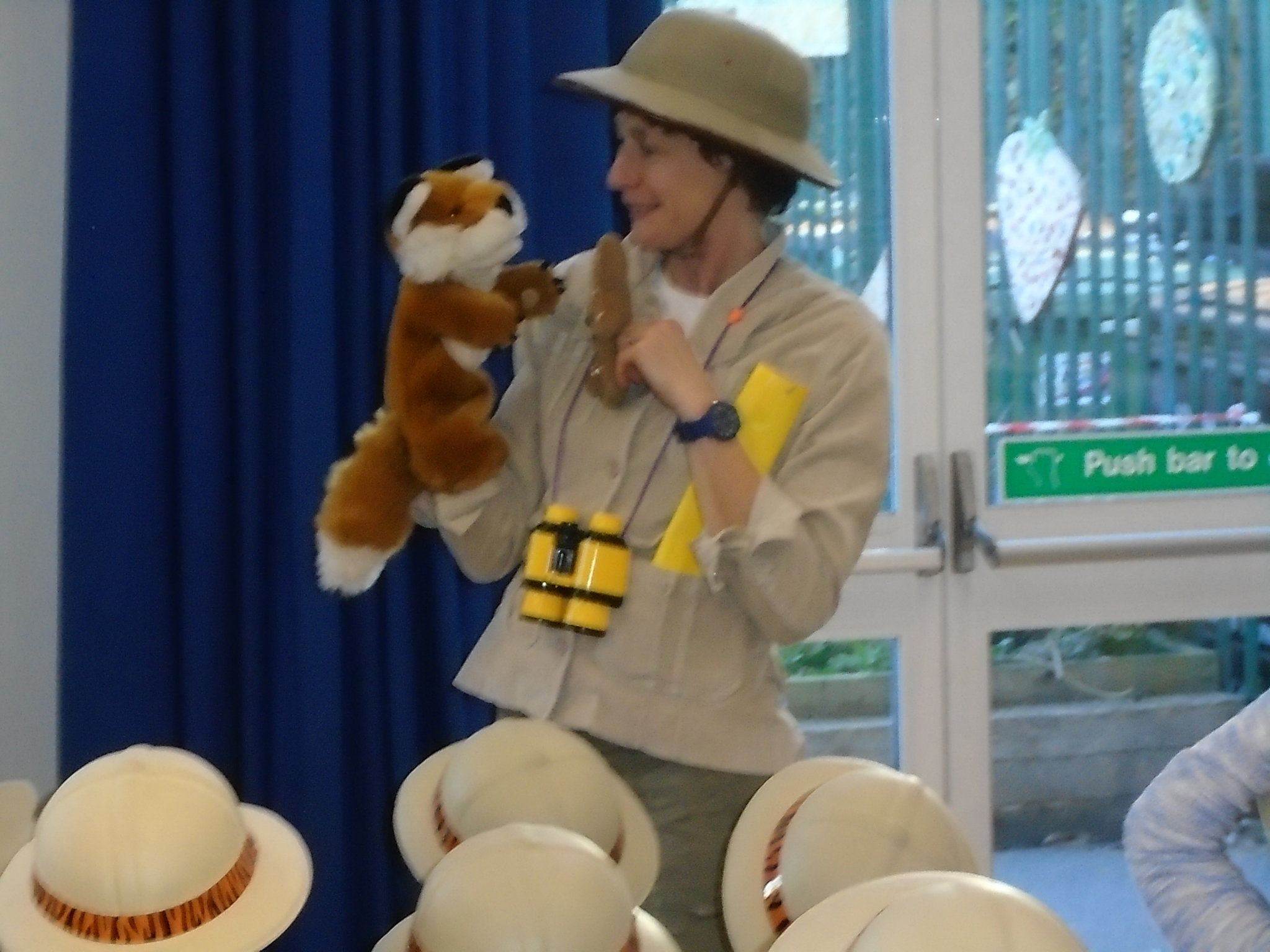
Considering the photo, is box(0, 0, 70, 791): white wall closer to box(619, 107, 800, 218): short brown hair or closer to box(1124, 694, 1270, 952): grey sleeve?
box(619, 107, 800, 218): short brown hair

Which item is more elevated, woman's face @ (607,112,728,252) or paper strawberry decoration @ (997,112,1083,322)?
paper strawberry decoration @ (997,112,1083,322)

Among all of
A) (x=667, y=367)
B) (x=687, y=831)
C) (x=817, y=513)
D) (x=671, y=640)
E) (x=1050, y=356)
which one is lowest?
(x=687, y=831)

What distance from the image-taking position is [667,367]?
1.20m

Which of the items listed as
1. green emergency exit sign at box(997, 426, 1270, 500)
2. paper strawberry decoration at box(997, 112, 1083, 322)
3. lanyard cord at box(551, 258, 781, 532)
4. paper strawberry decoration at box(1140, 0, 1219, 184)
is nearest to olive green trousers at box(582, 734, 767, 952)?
lanyard cord at box(551, 258, 781, 532)

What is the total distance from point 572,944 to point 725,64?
0.83m

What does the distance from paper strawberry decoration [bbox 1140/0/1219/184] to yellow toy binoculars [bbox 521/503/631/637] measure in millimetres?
1350

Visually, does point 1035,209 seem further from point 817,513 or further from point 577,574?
point 577,574

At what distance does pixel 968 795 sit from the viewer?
6.84 feet

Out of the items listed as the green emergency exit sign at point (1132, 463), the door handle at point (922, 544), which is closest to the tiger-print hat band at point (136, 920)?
the door handle at point (922, 544)

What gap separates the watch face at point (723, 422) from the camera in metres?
1.18

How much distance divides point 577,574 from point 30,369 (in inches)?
35.3

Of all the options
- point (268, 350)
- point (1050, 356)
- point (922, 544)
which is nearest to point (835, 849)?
point (268, 350)

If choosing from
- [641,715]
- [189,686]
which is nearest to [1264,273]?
[641,715]

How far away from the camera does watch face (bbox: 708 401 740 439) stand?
1182 mm
